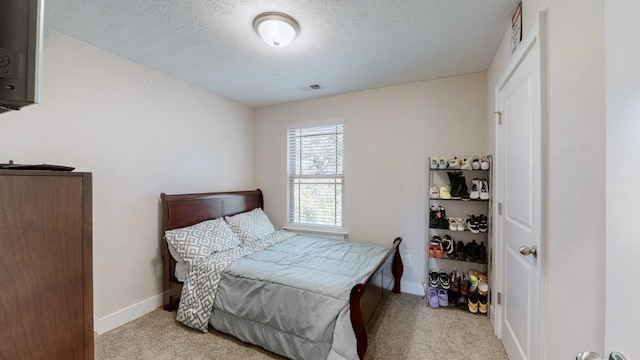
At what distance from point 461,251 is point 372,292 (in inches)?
47.7

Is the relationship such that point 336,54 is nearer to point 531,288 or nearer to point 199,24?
point 199,24

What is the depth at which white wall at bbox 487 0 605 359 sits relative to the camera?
88 cm

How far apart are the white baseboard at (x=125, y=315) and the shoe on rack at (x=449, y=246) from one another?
3017 mm

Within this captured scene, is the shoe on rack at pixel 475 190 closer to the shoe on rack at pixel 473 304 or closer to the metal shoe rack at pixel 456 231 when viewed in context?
the metal shoe rack at pixel 456 231

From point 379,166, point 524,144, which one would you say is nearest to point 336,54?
point 379,166

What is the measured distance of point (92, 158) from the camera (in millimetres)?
2070

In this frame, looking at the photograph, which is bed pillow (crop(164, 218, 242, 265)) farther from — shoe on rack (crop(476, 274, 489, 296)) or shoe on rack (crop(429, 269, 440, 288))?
shoe on rack (crop(476, 274, 489, 296))

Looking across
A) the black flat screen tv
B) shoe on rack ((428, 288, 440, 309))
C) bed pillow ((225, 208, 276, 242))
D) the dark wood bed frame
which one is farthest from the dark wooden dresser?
shoe on rack ((428, 288, 440, 309))

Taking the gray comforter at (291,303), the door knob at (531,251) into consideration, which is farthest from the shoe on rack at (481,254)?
the door knob at (531,251)

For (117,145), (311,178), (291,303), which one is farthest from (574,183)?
(117,145)

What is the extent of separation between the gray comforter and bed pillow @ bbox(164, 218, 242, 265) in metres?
0.34

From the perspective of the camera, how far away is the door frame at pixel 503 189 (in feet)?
4.14

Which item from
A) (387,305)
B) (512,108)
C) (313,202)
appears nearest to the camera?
(512,108)

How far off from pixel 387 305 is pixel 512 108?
2.11 meters
